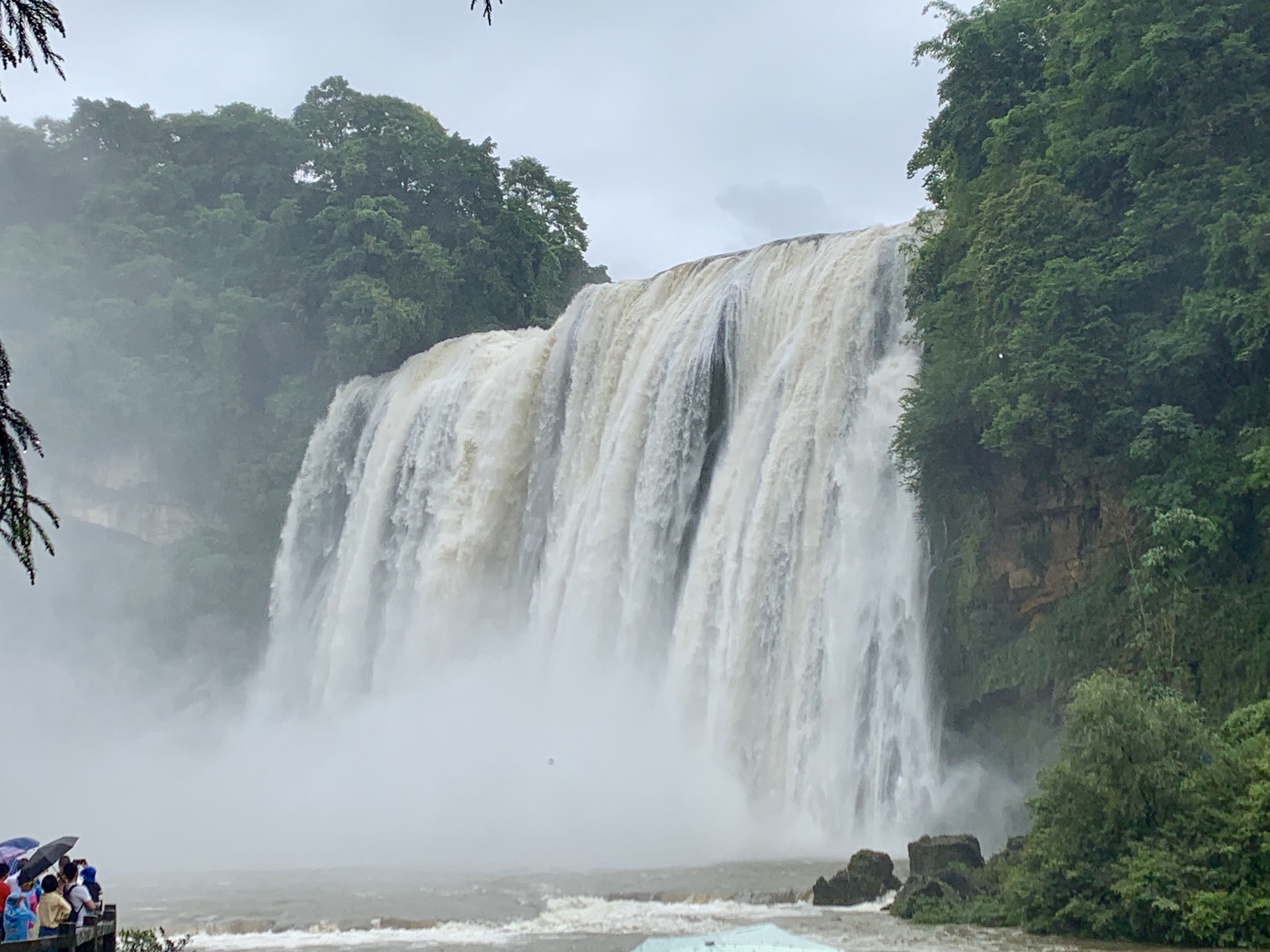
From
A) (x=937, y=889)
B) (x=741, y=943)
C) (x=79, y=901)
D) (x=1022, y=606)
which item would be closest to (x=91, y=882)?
(x=79, y=901)

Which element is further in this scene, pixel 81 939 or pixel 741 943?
pixel 81 939

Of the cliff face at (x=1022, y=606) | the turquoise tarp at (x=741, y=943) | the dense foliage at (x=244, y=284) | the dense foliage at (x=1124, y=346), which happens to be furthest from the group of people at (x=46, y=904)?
the dense foliage at (x=244, y=284)

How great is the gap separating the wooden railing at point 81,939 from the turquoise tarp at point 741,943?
3.63m

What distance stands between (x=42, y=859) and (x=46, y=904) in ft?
4.00

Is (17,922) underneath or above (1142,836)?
underneath

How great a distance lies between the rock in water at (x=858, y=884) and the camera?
16594 mm

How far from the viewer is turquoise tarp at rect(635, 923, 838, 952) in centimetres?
866

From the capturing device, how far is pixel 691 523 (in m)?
27.4

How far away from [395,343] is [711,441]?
1691 centimetres

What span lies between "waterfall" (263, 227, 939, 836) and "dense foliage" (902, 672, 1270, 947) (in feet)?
21.4

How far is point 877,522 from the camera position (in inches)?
925

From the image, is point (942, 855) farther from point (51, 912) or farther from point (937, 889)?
point (51, 912)

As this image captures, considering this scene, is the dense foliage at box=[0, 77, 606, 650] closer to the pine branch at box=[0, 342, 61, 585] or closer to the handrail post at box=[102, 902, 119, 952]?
the handrail post at box=[102, 902, 119, 952]

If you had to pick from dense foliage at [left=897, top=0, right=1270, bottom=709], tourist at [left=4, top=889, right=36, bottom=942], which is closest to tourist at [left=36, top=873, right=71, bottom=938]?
tourist at [left=4, top=889, right=36, bottom=942]
